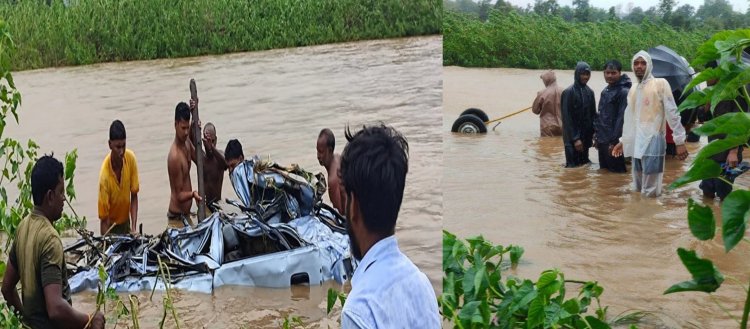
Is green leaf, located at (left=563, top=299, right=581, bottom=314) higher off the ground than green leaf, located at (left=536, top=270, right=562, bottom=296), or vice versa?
green leaf, located at (left=536, top=270, right=562, bottom=296)

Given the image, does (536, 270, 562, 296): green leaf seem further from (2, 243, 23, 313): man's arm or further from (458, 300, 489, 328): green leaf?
(2, 243, 23, 313): man's arm

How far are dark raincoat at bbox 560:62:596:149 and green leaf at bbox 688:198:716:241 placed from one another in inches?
192

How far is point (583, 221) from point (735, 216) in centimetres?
341

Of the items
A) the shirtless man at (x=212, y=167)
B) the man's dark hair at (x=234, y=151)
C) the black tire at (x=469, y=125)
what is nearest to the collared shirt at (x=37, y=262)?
the man's dark hair at (x=234, y=151)

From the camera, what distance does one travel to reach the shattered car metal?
16.4 ft

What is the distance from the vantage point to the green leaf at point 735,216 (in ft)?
7.41

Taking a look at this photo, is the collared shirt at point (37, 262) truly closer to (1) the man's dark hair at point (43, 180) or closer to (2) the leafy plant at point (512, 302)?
(1) the man's dark hair at point (43, 180)

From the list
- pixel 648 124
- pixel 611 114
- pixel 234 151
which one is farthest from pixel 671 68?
pixel 234 151

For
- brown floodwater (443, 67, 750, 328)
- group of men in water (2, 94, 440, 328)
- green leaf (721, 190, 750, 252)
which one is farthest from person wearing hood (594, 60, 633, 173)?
green leaf (721, 190, 750, 252)

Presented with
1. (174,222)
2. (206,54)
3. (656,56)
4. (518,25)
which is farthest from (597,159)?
(206,54)

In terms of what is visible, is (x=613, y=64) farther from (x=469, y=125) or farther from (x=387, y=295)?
(x=387, y=295)

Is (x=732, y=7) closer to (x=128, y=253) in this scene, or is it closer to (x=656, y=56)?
(x=656, y=56)

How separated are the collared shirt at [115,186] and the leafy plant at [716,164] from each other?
3.63 m

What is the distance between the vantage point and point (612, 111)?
22.2 feet
